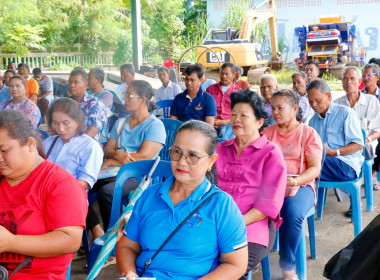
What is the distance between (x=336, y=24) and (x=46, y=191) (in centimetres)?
1543

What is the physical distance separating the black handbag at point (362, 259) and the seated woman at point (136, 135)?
2307mm

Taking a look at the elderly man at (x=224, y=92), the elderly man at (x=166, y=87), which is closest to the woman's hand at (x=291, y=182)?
the elderly man at (x=224, y=92)

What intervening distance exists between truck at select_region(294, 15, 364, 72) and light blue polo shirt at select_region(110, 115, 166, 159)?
42.7 feet

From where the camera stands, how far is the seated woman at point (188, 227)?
1.79 m

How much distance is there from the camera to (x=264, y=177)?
2.49m

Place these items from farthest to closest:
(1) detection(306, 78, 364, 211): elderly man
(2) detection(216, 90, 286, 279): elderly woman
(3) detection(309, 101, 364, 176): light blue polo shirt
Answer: (3) detection(309, 101, 364, 176): light blue polo shirt
(1) detection(306, 78, 364, 211): elderly man
(2) detection(216, 90, 286, 279): elderly woman

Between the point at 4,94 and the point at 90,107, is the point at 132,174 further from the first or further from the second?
the point at 4,94

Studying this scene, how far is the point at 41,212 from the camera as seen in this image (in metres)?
1.81

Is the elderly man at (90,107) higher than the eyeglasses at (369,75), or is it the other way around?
the eyeglasses at (369,75)

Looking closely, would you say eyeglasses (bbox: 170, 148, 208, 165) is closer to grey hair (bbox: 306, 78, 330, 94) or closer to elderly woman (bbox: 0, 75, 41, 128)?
grey hair (bbox: 306, 78, 330, 94)

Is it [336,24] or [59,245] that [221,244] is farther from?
[336,24]

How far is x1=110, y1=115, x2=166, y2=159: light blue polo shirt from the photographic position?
346 centimetres

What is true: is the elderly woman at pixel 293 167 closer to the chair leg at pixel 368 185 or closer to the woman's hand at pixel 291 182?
the woman's hand at pixel 291 182

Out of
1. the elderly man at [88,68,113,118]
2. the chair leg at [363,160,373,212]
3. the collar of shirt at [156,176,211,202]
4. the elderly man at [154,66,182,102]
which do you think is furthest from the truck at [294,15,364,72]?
the collar of shirt at [156,176,211,202]
